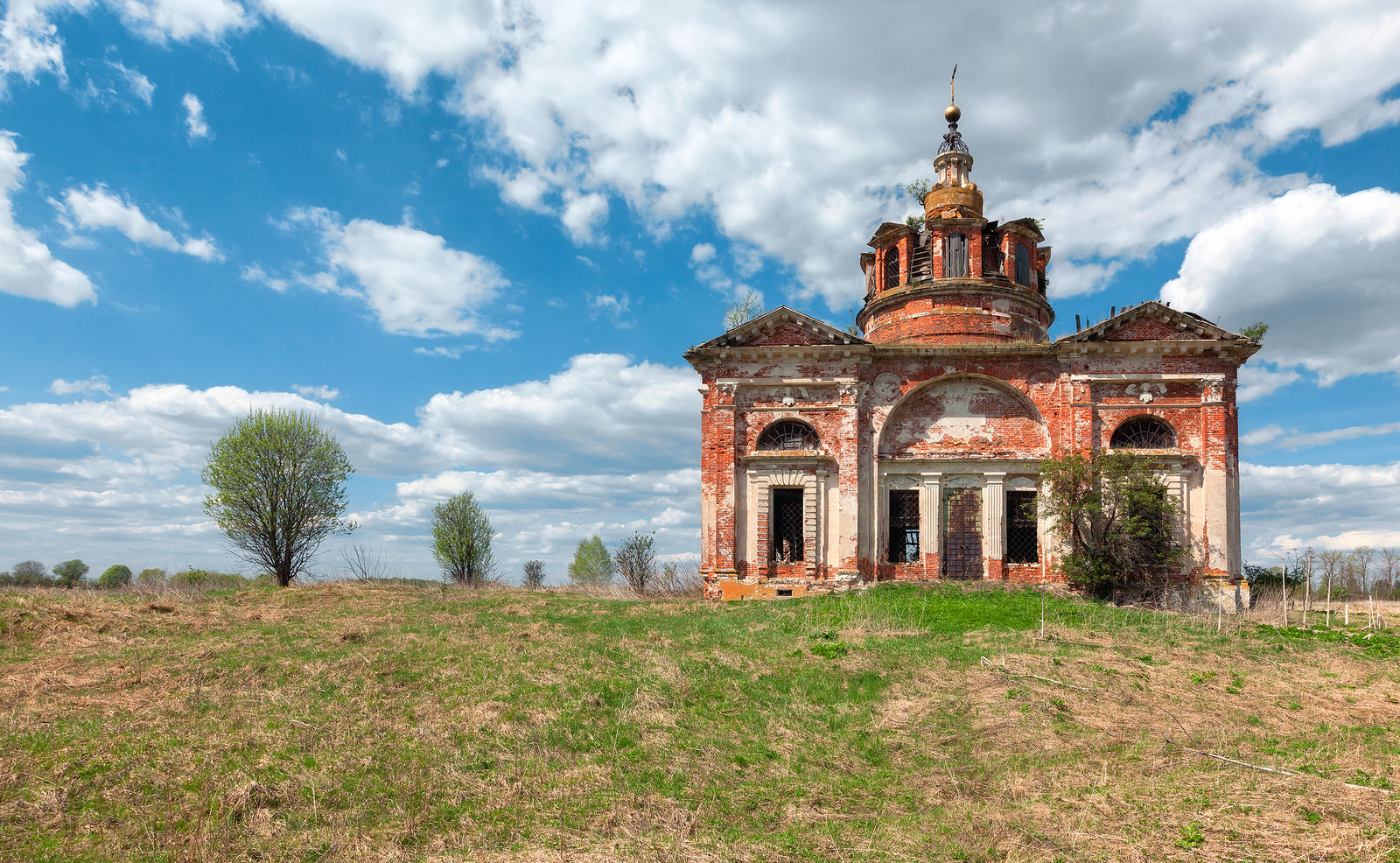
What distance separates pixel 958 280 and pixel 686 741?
727 inches

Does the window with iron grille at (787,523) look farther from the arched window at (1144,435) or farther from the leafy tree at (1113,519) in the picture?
the arched window at (1144,435)

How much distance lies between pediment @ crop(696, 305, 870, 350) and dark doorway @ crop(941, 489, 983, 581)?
5.31m

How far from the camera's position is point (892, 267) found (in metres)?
24.2

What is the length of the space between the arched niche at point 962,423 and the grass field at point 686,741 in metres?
6.59

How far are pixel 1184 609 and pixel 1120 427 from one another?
4781mm

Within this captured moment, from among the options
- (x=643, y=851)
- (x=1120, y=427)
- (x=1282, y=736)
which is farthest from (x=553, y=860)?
(x=1120, y=427)

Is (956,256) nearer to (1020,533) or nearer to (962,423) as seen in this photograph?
(962,423)

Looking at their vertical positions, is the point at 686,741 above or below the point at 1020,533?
below

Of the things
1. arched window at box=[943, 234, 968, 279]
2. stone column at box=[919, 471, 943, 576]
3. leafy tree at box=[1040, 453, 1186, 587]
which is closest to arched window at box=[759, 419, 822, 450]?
stone column at box=[919, 471, 943, 576]

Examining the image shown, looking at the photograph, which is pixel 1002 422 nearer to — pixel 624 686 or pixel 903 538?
pixel 903 538

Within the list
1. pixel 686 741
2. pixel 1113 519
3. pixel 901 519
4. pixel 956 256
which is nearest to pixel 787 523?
pixel 901 519

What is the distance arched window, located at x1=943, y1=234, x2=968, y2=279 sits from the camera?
22938mm

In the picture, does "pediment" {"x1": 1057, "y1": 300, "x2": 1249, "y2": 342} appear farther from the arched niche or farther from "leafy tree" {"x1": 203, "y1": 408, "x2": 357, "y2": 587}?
"leafy tree" {"x1": 203, "y1": 408, "x2": 357, "y2": 587}

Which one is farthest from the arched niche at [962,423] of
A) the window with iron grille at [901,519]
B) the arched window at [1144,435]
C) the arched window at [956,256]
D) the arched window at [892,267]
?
the arched window at [892,267]
